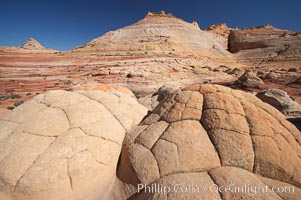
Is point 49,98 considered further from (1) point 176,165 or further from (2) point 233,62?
(2) point 233,62

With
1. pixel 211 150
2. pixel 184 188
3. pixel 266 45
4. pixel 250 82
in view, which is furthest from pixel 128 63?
pixel 266 45

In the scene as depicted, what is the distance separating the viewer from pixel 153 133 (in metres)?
2.37

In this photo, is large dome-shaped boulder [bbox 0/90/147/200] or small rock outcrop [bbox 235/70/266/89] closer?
large dome-shaped boulder [bbox 0/90/147/200]

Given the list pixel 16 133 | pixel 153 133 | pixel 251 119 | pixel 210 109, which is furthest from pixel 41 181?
pixel 251 119

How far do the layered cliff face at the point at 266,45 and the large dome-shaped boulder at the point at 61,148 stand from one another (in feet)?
113

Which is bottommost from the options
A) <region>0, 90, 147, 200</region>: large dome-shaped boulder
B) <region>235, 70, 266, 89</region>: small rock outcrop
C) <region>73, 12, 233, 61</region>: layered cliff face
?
<region>0, 90, 147, 200</region>: large dome-shaped boulder

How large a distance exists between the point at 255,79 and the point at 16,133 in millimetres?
13723

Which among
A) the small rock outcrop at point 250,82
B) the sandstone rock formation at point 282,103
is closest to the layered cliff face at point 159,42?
the small rock outcrop at point 250,82

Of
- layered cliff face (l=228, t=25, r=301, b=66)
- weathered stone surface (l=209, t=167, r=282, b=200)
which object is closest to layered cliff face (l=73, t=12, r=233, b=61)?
layered cliff face (l=228, t=25, r=301, b=66)

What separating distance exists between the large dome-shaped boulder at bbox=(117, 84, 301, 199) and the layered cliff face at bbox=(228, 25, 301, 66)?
32996 millimetres

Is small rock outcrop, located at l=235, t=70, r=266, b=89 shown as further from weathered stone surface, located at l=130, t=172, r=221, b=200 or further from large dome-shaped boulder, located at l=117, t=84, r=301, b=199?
weathered stone surface, located at l=130, t=172, r=221, b=200

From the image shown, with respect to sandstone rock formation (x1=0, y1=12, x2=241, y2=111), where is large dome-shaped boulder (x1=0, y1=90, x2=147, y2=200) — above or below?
below

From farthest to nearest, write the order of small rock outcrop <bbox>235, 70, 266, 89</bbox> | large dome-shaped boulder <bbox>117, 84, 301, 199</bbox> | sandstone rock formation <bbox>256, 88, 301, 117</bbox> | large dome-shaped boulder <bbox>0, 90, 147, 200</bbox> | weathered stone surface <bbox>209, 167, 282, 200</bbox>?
small rock outcrop <bbox>235, 70, 266, 89</bbox> < sandstone rock formation <bbox>256, 88, 301, 117</bbox> < large dome-shaped boulder <bbox>0, 90, 147, 200</bbox> < large dome-shaped boulder <bbox>117, 84, 301, 199</bbox> < weathered stone surface <bbox>209, 167, 282, 200</bbox>

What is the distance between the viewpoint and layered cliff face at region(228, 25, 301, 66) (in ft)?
94.3
